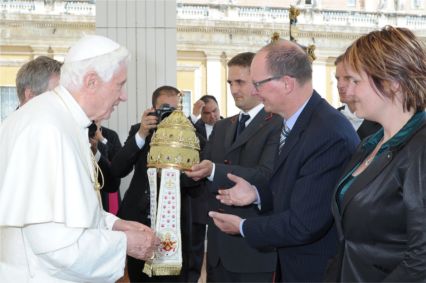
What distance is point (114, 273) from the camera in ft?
8.48

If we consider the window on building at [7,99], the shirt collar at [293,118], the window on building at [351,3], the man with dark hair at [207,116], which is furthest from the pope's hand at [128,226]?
the window on building at [351,3]

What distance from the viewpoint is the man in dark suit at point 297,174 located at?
290cm

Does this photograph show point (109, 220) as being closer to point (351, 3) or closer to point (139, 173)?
point (139, 173)

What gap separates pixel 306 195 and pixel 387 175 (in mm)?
650

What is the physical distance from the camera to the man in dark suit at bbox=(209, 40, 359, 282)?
2.90 metres

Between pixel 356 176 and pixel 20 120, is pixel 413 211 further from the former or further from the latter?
pixel 20 120

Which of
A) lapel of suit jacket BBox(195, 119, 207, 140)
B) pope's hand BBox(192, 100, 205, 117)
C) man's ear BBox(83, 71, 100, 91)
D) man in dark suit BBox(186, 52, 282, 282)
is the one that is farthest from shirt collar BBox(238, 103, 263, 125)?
pope's hand BBox(192, 100, 205, 117)

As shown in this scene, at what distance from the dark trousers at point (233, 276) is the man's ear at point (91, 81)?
157 cm

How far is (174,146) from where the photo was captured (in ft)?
11.5

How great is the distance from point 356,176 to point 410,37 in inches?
20.9

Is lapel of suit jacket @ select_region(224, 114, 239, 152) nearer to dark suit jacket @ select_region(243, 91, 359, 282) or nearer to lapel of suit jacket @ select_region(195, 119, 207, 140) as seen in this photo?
dark suit jacket @ select_region(243, 91, 359, 282)

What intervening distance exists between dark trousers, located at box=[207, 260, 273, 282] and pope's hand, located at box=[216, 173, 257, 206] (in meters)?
0.62

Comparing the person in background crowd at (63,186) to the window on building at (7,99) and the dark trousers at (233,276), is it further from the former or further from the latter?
the window on building at (7,99)

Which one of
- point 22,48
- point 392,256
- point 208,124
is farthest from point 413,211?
point 22,48
